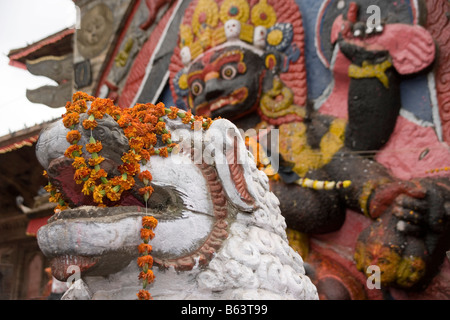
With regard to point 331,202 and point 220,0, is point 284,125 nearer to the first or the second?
point 331,202

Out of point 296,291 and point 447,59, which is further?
point 447,59

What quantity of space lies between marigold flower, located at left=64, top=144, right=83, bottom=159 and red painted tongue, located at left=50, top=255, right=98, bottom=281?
0.93 ft

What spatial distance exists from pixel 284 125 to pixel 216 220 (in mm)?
2494

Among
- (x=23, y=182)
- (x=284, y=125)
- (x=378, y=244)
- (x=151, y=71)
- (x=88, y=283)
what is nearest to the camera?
(x=88, y=283)

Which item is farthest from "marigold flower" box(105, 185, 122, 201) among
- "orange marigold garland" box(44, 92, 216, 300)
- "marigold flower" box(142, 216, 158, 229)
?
"marigold flower" box(142, 216, 158, 229)

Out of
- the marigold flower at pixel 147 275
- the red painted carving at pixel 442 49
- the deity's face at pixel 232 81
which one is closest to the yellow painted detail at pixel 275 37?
the deity's face at pixel 232 81

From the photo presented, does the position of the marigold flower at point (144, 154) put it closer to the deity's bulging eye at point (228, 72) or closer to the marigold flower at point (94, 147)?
the marigold flower at point (94, 147)

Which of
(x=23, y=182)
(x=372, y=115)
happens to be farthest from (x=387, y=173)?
(x=23, y=182)

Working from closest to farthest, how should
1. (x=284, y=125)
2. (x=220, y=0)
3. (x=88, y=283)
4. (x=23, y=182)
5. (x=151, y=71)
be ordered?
(x=88, y=283) < (x=284, y=125) < (x=220, y=0) < (x=151, y=71) < (x=23, y=182)

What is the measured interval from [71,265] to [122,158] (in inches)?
13.2

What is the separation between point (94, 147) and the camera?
1.44 m

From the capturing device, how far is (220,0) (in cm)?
428

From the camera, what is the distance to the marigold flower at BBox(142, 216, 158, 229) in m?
1.47

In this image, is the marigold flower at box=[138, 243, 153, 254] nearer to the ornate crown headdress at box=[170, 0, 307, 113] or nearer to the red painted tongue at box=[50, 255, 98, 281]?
the red painted tongue at box=[50, 255, 98, 281]
